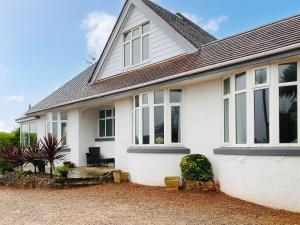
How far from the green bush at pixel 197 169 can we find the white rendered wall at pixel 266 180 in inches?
38.2

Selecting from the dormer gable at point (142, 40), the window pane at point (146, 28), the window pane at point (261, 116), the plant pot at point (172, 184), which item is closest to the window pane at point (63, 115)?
the dormer gable at point (142, 40)

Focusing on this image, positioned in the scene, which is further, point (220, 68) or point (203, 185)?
point (203, 185)

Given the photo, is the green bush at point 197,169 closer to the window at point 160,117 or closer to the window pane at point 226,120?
the window pane at point 226,120

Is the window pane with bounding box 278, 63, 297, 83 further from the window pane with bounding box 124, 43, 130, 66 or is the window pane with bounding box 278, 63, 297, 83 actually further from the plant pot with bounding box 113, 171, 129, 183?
the window pane with bounding box 124, 43, 130, 66

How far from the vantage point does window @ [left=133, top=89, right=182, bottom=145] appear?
1329 cm

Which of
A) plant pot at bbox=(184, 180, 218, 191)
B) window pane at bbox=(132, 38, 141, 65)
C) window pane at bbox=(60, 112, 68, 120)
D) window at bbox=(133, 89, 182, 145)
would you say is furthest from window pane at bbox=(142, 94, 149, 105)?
window pane at bbox=(60, 112, 68, 120)

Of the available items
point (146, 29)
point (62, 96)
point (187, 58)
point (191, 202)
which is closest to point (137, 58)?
point (146, 29)

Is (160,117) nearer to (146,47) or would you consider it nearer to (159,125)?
(159,125)

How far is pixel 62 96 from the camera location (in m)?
20.2

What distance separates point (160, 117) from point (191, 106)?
123 centimetres

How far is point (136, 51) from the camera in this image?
56.2 ft

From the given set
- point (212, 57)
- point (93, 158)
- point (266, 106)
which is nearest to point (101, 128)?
point (93, 158)

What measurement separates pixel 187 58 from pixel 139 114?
2.80 meters

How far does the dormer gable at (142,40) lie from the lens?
15.1 meters
